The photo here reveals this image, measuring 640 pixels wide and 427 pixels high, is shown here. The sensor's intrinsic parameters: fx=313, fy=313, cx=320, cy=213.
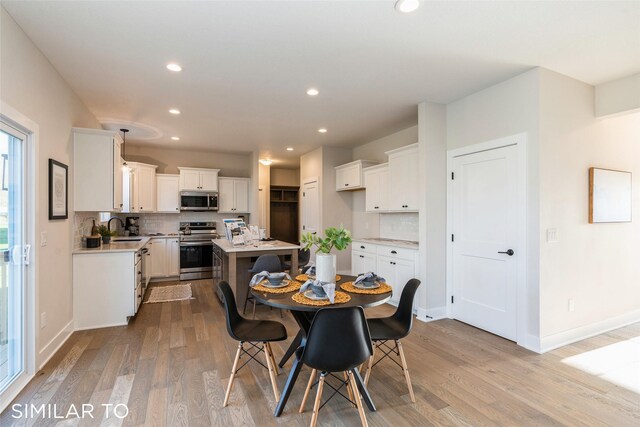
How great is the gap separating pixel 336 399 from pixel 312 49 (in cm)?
275

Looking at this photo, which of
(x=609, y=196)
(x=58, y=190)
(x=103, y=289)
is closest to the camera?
(x=58, y=190)

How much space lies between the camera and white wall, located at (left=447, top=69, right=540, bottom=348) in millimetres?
3041

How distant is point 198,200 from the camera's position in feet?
21.5

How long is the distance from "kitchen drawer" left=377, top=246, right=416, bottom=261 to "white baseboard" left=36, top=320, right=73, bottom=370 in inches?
152

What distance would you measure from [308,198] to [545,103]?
15.2 ft

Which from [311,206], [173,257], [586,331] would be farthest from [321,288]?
[173,257]

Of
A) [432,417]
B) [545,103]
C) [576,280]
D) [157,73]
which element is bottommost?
[432,417]

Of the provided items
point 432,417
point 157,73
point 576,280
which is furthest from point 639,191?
point 157,73

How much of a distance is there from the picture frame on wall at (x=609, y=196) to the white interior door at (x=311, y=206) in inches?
168

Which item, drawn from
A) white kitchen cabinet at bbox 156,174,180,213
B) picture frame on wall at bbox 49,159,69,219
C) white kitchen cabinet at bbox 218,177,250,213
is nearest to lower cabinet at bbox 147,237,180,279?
white kitchen cabinet at bbox 156,174,180,213

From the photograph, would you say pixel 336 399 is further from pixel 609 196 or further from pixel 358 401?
pixel 609 196

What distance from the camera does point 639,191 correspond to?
12.4ft

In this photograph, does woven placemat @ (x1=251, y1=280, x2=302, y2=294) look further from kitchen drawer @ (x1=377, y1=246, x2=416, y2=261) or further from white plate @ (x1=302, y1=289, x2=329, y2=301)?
kitchen drawer @ (x1=377, y1=246, x2=416, y2=261)

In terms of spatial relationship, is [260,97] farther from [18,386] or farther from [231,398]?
[18,386]
